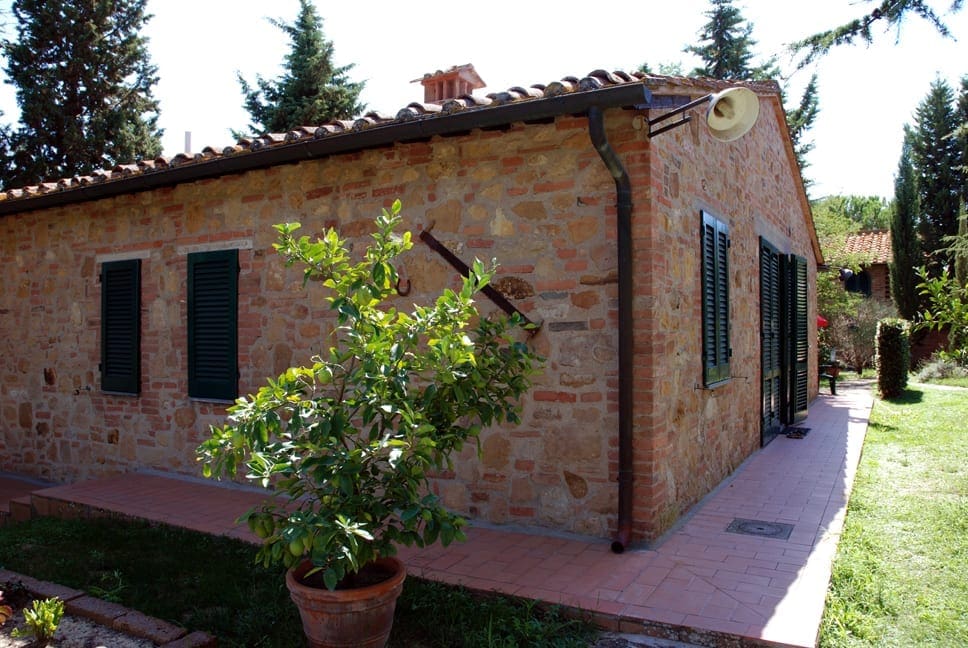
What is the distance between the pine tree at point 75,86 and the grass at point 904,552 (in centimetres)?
1537

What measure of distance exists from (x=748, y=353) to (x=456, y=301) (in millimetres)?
5472

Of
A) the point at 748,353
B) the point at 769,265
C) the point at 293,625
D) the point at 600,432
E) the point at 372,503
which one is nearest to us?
the point at 372,503

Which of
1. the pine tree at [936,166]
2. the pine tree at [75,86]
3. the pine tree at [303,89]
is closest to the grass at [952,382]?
the pine tree at [936,166]

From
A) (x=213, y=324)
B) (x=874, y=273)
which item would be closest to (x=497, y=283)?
(x=213, y=324)

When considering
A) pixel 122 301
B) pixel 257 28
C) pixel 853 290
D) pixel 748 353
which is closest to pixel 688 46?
pixel 853 290

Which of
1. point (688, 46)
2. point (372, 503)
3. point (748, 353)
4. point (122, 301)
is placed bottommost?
point (372, 503)

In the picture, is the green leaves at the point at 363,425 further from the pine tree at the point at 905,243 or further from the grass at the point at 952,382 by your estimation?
the pine tree at the point at 905,243

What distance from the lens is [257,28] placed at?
16.9m

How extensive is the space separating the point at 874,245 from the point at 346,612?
93.5ft

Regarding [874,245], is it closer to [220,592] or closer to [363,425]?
[220,592]

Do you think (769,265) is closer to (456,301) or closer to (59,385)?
(456,301)

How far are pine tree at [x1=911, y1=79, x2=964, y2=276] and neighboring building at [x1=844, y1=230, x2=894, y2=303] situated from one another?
1490mm

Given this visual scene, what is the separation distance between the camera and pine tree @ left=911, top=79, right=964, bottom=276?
24.0 m

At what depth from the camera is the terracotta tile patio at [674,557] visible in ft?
11.6
